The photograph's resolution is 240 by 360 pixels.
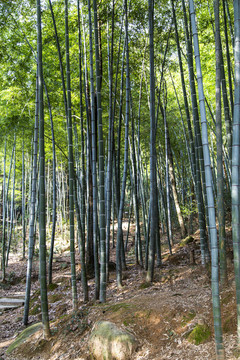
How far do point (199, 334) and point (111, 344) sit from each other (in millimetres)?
795

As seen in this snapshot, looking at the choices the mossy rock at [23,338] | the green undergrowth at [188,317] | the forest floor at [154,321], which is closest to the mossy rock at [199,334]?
the forest floor at [154,321]

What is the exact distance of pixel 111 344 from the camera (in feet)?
8.69

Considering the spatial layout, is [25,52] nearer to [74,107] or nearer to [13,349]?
[74,107]

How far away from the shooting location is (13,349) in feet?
11.1

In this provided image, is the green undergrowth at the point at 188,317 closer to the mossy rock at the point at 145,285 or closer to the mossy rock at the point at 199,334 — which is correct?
the mossy rock at the point at 199,334

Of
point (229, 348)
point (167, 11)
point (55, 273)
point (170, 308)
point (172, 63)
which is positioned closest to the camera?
point (229, 348)

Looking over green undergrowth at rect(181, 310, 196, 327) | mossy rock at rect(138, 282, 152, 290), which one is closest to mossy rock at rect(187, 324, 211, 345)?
green undergrowth at rect(181, 310, 196, 327)

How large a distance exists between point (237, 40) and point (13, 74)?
588 centimetres

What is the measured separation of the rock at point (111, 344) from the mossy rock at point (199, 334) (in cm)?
52

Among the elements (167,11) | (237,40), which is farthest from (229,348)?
(167,11)

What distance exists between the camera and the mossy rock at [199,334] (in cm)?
241

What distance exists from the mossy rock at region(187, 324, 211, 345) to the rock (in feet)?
1.71

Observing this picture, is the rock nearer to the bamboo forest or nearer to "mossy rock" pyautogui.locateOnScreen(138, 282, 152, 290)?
the bamboo forest

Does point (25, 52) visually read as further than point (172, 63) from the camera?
No
